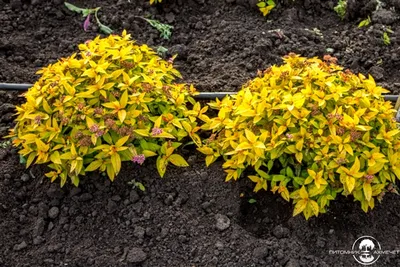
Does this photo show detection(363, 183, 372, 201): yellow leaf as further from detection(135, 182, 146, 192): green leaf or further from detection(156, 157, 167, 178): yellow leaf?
detection(135, 182, 146, 192): green leaf

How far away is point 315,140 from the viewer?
2701 mm

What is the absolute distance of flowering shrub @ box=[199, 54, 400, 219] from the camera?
2.68 m

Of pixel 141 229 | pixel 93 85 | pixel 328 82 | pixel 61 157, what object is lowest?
pixel 141 229

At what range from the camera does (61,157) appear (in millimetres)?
2809

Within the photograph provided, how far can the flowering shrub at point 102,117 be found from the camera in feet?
9.26

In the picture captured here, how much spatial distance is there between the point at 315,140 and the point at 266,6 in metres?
1.89

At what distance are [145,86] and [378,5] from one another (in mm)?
2202

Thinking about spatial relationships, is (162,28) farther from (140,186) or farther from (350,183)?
(350,183)

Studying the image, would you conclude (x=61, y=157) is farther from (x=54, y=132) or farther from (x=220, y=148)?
(x=220, y=148)

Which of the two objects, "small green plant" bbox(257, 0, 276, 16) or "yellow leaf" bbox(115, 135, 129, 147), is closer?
"yellow leaf" bbox(115, 135, 129, 147)

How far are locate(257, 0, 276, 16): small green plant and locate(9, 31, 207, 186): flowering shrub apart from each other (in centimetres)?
145

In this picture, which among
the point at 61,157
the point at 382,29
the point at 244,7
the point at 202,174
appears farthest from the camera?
the point at 244,7

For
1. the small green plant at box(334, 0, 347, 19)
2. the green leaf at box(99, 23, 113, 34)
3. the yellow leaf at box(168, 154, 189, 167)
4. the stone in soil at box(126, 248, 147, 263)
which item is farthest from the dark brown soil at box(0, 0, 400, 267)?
the green leaf at box(99, 23, 113, 34)

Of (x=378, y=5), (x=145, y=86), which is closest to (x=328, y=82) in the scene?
(x=145, y=86)
